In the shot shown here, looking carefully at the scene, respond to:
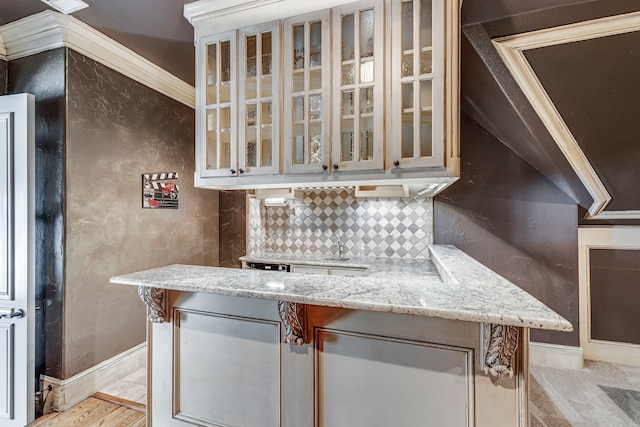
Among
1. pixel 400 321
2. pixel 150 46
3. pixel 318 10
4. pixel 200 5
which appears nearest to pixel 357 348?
pixel 400 321

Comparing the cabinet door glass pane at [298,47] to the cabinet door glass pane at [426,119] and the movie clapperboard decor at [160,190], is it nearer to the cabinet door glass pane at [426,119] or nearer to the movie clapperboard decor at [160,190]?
the cabinet door glass pane at [426,119]

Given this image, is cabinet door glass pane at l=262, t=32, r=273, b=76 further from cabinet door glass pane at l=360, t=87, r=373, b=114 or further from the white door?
the white door

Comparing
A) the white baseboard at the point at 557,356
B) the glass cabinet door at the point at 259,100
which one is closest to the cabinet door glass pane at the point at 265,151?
the glass cabinet door at the point at 259,100

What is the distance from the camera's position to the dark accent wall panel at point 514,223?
3045 mm

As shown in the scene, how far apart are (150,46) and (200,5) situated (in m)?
0.87

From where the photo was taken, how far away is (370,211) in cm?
368

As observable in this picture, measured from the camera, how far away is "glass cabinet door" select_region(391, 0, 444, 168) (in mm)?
1607

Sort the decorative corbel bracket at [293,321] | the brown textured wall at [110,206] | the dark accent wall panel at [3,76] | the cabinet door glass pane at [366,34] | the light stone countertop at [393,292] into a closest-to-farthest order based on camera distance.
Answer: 1. the light stone countertop at [393,292]
2. the decorative corbel bracket at [293,321]
3. the cabinet door glass pane at [366,34]
4. the brown textured wall at [110,206]
5. the dark accent wall panel at [3,76]

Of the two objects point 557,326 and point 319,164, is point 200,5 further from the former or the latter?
point 557,326

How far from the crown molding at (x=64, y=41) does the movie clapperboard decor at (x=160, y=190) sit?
0.94m

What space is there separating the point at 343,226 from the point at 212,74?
2273 millimetres

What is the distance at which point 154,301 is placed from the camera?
168 cm

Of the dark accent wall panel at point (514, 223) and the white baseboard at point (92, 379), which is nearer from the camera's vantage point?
the white baseboard at point (92, 379)

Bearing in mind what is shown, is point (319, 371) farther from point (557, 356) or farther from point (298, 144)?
point (557, 356)
